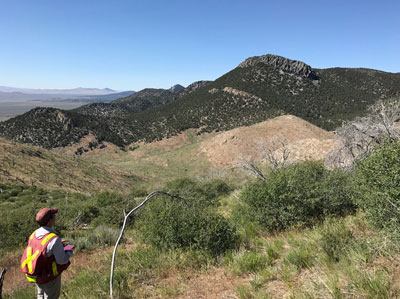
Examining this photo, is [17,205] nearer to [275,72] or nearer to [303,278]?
[303,278]

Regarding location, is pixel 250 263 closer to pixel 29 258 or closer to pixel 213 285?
pixel 213 285

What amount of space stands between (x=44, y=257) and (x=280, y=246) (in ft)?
16.2

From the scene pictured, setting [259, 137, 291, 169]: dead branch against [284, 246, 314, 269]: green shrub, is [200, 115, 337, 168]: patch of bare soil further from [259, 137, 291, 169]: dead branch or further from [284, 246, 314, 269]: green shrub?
[284, 246, 314, 269]: green shrub

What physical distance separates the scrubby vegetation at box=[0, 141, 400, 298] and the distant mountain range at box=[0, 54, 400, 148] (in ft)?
200

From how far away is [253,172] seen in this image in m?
20.4

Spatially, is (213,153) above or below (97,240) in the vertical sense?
below

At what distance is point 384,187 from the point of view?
468 centimetres

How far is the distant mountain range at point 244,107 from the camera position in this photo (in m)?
70.0

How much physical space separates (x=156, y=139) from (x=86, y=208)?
53.5 meters

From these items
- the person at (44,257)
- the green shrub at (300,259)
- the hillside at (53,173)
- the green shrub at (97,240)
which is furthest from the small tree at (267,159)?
the hillside at (53,173)

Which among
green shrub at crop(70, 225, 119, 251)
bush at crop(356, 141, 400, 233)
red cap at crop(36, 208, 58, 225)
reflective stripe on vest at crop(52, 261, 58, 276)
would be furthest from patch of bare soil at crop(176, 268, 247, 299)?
green shrub at crop(70, 225, 119, 251)

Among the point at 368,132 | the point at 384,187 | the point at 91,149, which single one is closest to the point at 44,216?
the point at 384,187

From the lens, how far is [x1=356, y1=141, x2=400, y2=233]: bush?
446cm

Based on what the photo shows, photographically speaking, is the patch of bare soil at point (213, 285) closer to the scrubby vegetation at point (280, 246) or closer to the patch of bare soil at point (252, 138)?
the scrubby vegetation at point (280, 246)
